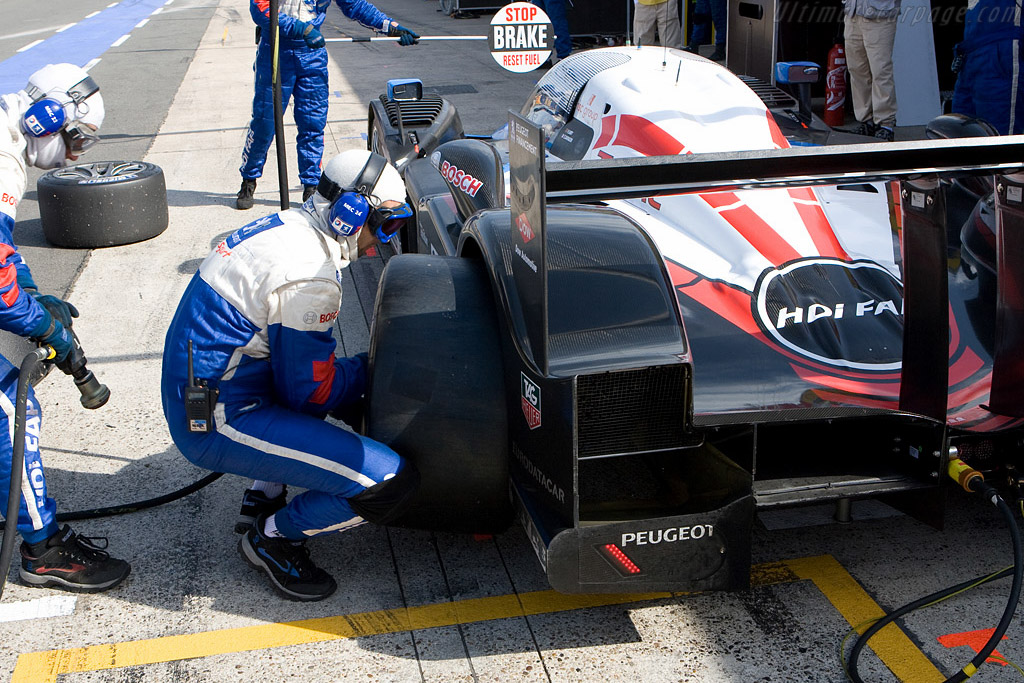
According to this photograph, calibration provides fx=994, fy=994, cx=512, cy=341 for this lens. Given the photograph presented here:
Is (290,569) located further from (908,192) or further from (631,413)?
(908,192)

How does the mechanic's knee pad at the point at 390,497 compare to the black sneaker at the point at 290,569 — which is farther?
the black sneaker at the point at 290,569

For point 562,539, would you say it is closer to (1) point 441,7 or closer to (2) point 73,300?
(2) point 73,300

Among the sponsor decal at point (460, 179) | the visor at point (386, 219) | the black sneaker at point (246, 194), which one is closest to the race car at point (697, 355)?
the visor at point (386, 219)

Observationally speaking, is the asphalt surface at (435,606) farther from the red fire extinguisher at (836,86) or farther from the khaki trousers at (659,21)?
the khaki trousers at (659,21)

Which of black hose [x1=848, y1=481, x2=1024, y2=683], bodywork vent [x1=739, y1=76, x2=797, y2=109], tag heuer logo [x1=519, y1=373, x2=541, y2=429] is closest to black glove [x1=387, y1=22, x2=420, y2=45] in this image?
bodywork vent [x1=739, y1=76, x2=797, y2=109]

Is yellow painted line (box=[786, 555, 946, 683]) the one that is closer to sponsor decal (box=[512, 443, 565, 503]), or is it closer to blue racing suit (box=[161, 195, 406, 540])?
sponsor decal (box=[512, 443, 565, 503])

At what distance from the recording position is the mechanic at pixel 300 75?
699 centimetres

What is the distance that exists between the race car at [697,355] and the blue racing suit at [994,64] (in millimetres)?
3771

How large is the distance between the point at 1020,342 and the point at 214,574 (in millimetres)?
2570

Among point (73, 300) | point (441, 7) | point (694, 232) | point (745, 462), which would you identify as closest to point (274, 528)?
point (745, 462)

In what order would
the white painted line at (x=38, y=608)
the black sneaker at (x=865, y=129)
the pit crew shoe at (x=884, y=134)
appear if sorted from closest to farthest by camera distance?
the white painted line at (x=38, y=608) < the pit crew shoe at (x=884, y=134) < the black sneaker at (x=865, y=129)

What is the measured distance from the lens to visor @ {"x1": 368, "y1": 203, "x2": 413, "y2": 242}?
3.17 meters

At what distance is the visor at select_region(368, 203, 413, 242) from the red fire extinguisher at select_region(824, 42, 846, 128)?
24.7 feet

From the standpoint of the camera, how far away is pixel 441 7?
23656 millimetres
